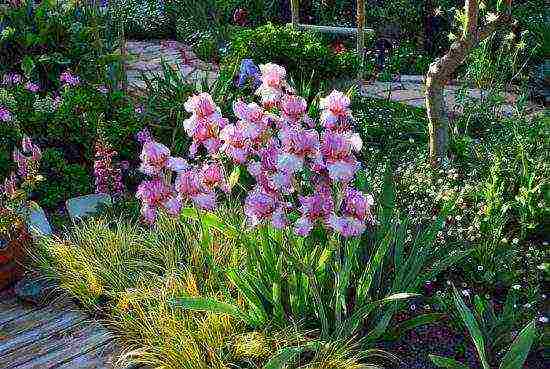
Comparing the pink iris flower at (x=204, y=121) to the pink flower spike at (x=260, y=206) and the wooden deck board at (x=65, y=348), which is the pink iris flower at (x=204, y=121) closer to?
the pink flower spike at (x=260, y=206)

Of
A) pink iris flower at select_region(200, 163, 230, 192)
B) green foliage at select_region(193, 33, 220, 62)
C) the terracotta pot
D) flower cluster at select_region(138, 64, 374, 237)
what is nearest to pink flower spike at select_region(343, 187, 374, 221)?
flower cluster at select_region(138, 64, 374, 237)

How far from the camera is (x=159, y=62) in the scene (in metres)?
7.64

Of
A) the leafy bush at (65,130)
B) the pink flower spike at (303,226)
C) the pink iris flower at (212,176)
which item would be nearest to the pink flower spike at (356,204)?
the pink flower spike at (303,226)

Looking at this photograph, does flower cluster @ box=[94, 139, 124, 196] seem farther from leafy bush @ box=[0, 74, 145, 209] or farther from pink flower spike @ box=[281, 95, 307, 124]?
pink flower spike @ box=[281, 95, 307, 124]

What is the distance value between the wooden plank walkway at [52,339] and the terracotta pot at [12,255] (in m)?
0.17

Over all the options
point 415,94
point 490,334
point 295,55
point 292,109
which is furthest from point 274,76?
point 415,94

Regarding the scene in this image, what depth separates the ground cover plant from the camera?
99.3 inches

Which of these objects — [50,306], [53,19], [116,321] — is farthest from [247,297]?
[53,19]

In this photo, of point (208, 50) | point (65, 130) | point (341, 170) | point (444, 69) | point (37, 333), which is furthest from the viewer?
point (208, 50)

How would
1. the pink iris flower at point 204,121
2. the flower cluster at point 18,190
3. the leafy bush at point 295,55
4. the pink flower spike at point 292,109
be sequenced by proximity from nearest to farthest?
the pink flower spike at point 292,109 < the pink iris flower at point 204,121 < the flower cluster at point 18,190 < the leafy bush at point 295,55

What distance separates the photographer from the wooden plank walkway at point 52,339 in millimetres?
3125

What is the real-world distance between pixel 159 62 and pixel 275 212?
5.46 meters

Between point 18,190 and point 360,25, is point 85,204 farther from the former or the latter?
point 360,25

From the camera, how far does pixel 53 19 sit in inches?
216
